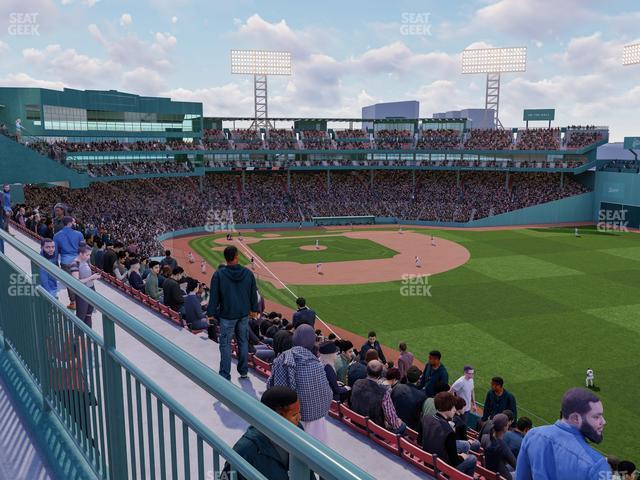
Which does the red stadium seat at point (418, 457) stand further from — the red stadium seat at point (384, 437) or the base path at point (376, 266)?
the base path at point (376, 266)

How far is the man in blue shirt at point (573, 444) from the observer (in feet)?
13.0

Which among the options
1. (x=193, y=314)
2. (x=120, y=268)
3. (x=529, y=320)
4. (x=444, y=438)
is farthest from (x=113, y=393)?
(x=529, y=320)

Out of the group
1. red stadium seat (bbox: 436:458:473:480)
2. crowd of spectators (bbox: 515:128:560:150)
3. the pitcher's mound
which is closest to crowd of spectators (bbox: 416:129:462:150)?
crowd of spectators (bbox: 515:128:560:150)

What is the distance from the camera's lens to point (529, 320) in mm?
27109

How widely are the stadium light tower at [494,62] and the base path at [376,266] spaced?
35.3 m

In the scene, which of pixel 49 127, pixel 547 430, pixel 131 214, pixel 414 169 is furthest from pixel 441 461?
pixel 414 169

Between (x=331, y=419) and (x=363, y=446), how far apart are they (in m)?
0.93

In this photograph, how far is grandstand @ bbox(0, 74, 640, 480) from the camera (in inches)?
131

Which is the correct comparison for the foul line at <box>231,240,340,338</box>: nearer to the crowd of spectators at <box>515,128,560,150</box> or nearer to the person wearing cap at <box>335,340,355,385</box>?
the person wearing cap at <box>335,340,355,385</box>

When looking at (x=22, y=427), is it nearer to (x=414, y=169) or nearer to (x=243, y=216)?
(x=243, y=216)

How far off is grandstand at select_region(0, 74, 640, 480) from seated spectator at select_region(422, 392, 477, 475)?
0.17 metres

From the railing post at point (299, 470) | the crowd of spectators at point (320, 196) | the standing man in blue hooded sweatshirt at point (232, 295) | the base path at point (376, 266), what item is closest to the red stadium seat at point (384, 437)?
the standing man in blue hooded sweatshirt at point (232, 295)

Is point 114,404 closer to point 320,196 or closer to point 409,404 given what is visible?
point 409,404

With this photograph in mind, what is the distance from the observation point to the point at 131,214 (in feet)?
166
